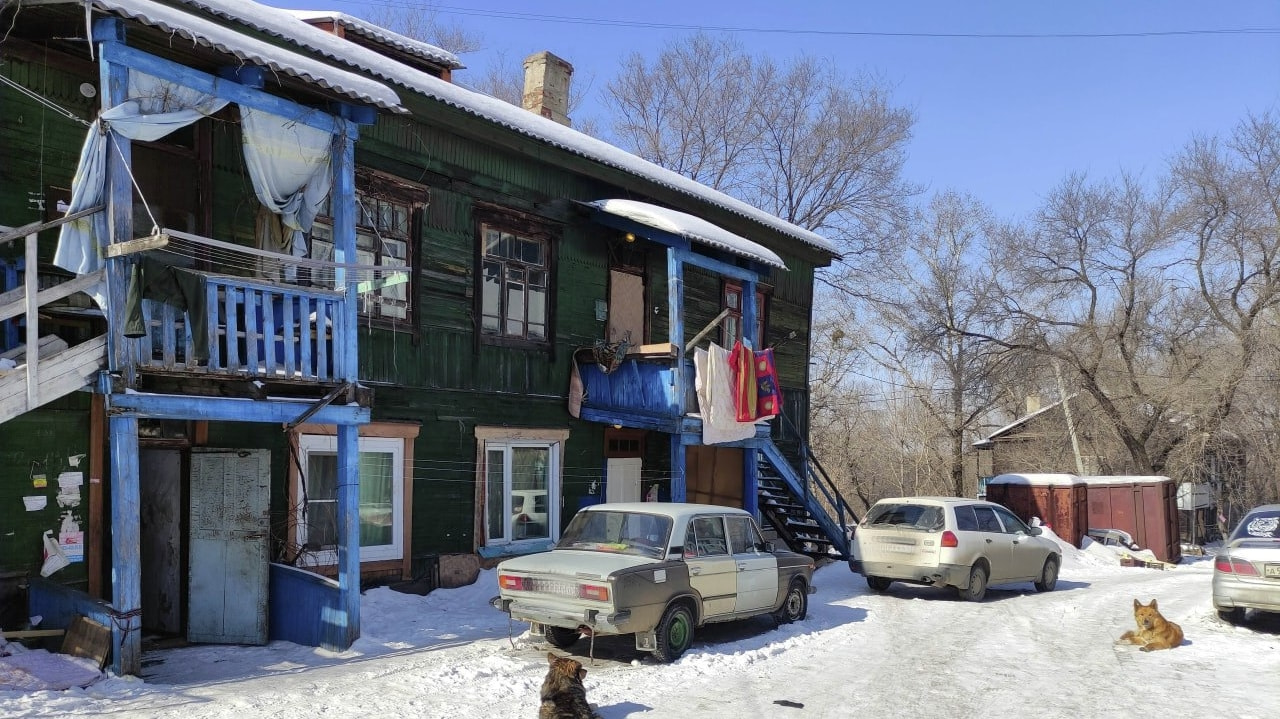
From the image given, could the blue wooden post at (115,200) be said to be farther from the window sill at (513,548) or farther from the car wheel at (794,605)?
the car wheel at (794,605)

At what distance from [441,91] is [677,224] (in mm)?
3741

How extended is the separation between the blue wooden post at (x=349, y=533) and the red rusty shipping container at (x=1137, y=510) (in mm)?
19507

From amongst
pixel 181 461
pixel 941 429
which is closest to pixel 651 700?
pixel 181 461

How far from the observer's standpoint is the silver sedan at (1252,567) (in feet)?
35.5

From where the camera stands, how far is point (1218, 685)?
8523 mm

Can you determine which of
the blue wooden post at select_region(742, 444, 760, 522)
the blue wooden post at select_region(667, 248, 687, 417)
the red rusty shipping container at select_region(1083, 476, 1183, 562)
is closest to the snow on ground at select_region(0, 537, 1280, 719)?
the blue wooden post at select_region(667, 248, 687, 417)

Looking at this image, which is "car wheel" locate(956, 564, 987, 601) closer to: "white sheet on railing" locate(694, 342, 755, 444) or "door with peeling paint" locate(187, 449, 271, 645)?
"white sheet on railing" locate(694, 342, 755, 444)

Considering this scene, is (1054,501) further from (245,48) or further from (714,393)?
(245,48)

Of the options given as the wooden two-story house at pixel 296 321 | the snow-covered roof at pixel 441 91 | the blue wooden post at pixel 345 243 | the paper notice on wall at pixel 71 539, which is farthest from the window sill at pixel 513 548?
the snow-covered roof at pixel 441 91

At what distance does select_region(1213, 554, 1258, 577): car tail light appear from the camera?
36.1 feet

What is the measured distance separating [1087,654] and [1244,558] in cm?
267

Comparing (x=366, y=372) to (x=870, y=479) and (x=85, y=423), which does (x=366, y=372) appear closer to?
(x=85, y=423)

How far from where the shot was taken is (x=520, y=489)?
14.6m

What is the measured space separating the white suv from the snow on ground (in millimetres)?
806
